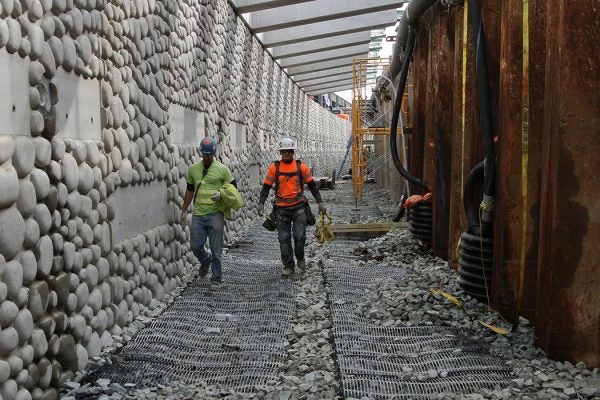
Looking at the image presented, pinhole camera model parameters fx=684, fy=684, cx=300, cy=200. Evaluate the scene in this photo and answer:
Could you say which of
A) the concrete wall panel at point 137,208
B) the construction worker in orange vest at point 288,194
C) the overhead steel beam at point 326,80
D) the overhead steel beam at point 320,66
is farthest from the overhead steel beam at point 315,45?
the concrete wall panel at point 137,208

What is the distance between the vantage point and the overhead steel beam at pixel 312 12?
15.2m

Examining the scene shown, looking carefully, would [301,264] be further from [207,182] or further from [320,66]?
[320,66]

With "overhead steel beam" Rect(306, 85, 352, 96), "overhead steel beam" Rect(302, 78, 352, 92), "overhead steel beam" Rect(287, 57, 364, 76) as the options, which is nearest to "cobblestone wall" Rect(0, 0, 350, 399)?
"overhead steel beam" Rect(287, 57, 364, 76)

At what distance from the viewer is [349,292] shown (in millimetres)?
7816

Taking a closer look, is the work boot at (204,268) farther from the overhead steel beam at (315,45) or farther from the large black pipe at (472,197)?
the overhead steel beam at (315,45)

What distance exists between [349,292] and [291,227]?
2088mm

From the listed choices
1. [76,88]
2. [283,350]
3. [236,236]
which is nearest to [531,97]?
[283,350]

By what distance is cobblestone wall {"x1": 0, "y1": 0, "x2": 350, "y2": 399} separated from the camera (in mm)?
4086

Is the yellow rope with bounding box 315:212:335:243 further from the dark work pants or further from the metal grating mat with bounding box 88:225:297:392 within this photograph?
the metal grating mat with bounding box 88:225:297:392

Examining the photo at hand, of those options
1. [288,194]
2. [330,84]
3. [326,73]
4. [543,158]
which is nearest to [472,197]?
[543,158]

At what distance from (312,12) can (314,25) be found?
8.16 ft

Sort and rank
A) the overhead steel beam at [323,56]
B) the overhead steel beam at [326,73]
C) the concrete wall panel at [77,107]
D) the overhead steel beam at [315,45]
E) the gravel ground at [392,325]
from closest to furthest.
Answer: the gravel ground at [392,325]
the concrete wall panel at [77,107]
the overhead steel beam at [315,45]
the overhead steel beam at [323,56]
the overhead steel beam at [326,73]

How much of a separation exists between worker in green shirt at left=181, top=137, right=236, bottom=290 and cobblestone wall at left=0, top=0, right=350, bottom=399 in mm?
309

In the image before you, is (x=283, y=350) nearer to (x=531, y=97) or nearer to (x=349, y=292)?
(x=349, y=292)
